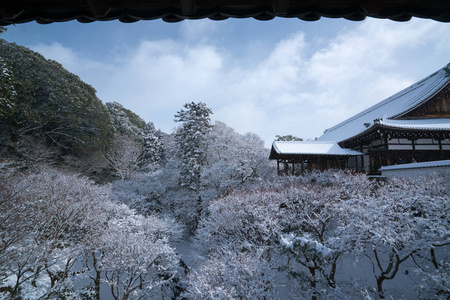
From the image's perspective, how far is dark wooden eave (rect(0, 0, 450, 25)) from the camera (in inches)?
67.9

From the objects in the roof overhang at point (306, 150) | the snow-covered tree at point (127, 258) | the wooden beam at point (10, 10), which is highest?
the roof overhang at point (306, 150)

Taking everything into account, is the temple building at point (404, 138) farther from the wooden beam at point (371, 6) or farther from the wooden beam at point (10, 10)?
the wooden beam at point (10, 10)

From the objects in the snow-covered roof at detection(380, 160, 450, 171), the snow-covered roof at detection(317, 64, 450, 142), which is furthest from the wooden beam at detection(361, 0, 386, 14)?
the snow-covered roof at detection(317, 64, 450, 142)

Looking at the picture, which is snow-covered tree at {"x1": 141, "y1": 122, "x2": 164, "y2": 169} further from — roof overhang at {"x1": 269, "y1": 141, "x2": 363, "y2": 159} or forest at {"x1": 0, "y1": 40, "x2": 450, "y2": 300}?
roof overhang at {"x1": 269, "y1": 141, "x2": 363, "y2": 159}

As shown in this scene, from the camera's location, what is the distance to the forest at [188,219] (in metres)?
6.20

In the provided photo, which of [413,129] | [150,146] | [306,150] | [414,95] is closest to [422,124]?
[413,129]

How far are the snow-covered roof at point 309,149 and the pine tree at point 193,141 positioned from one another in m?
6.43

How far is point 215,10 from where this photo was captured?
1746 millimetres

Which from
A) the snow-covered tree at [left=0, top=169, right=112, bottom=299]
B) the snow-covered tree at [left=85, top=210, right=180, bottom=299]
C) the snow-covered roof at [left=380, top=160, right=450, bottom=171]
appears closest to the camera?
the snow-covered tree at [left=0, top=169, right=112, bottom=299]

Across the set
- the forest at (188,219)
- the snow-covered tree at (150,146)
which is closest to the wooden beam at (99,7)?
the forest at (188,219)

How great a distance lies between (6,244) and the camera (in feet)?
21.6

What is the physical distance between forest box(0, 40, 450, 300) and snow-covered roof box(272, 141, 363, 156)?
1832 mm

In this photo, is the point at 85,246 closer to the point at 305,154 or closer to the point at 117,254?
the point at 117,254

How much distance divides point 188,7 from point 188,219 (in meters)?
17.0
